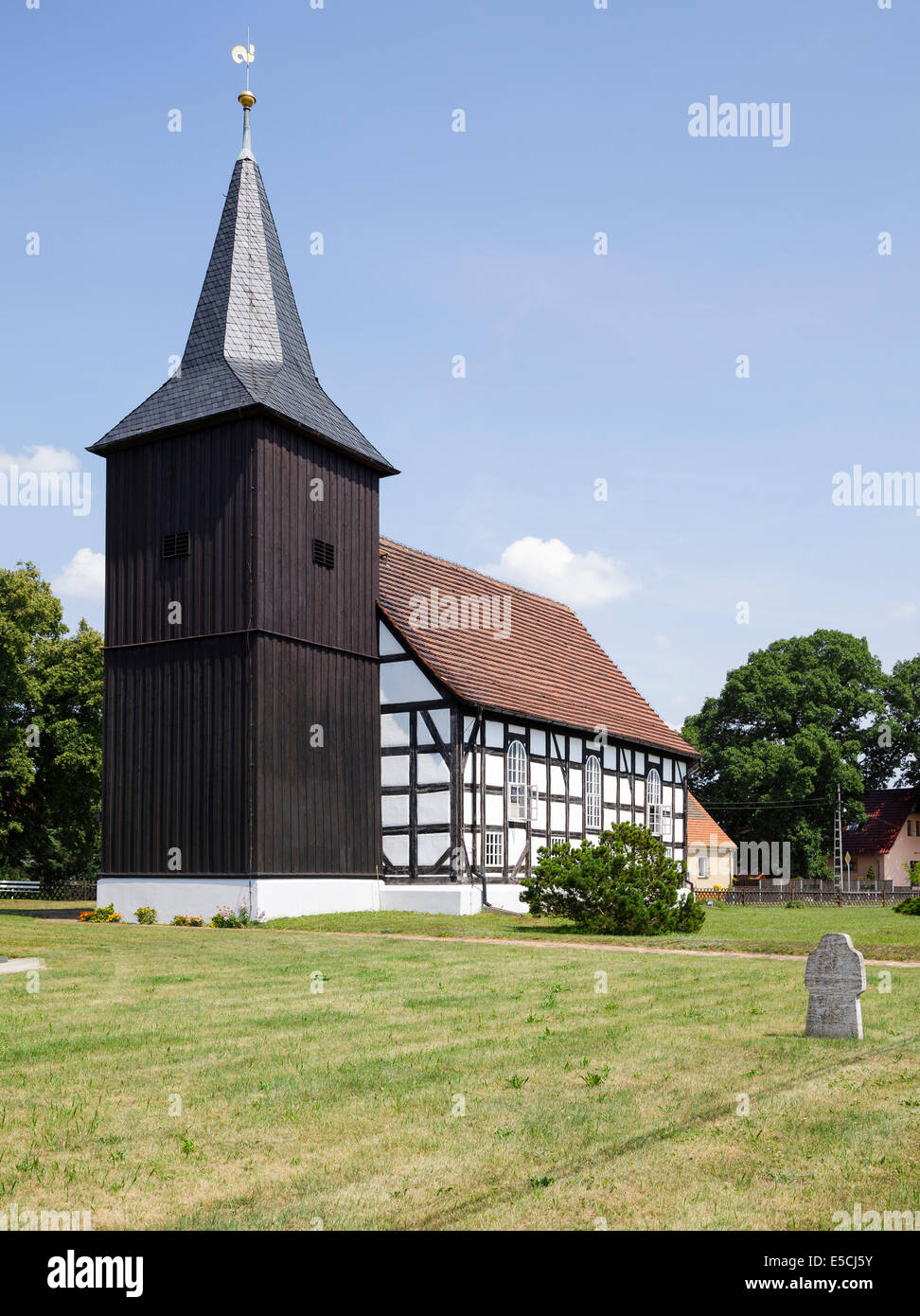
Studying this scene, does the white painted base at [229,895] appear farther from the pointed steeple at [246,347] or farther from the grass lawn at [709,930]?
the pointed steeple at [246,347]

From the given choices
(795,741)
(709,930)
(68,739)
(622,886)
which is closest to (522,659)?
(709,930)

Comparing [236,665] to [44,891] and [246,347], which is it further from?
[44,891]

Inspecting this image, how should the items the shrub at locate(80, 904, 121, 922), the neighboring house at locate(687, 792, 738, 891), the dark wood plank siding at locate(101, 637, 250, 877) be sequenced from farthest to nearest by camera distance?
the neighboring house at locate(687, 792, 738, 891)
the shrub at locate(80, 904, 121, 922)
the dark wood plank siding at locate(101, 637, 250, 877)

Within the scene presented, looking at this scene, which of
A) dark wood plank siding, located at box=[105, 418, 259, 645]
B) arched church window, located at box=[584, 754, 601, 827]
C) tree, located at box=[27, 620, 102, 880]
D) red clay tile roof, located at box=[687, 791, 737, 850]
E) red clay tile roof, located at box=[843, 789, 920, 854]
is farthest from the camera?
red clay tile roof, located at box=[843, 789, 920, 854]

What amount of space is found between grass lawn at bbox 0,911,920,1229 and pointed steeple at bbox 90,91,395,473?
60.3 feet

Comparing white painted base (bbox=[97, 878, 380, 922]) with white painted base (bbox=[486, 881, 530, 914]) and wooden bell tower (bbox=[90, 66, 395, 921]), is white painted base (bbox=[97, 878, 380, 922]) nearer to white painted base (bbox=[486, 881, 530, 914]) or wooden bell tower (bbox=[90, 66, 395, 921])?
wooden bell tower (bbox=[90, 66, 395, 921])

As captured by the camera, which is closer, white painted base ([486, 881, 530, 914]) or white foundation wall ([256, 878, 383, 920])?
white foundation wall ([256, 878, 383, 920])

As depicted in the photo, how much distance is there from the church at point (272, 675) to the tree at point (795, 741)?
3737 cm

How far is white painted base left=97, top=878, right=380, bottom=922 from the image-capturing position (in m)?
27.4

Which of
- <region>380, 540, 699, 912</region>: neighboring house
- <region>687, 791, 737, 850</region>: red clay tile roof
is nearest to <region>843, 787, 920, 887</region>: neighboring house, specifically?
<region>687, 791, 737, 850</region>: red clay tile roof

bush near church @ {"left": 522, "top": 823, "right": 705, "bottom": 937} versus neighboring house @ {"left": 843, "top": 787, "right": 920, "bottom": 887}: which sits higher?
bush near church @ {"left": 522, "top": 823, "right": 705, "bottom": 937}

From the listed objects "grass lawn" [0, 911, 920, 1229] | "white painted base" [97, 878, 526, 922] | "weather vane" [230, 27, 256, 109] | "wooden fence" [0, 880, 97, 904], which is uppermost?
"weather vane" [230, 27, 256, 109]

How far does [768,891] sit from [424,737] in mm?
27663

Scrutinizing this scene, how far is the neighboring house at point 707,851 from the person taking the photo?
62.1m
